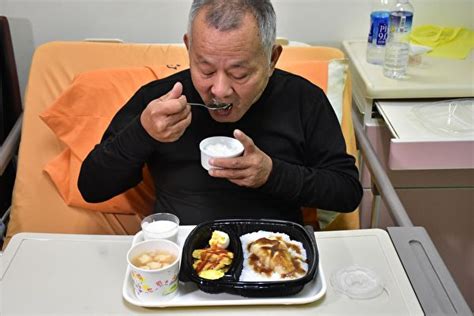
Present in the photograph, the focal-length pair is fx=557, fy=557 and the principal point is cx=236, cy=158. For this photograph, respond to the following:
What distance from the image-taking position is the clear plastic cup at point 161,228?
1.27m

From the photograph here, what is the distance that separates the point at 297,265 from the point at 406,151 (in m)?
0.69

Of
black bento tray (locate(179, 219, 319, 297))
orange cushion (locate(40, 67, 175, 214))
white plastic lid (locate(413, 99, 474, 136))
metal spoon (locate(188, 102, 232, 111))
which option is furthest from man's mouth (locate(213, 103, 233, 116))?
white plastic lid (locate(413, 99, 474, 136))

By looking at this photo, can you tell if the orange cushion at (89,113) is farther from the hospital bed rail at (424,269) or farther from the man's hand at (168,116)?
the hospital bed rail at (424,269)

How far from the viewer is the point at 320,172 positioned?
1.49 meters

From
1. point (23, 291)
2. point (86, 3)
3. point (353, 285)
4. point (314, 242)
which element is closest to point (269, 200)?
point (314, 242)

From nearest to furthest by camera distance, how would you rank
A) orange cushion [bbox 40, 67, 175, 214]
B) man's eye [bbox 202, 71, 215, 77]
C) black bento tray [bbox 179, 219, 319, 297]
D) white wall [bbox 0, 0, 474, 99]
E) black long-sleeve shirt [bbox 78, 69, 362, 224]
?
black bento tray [bbox 179, 219, 319, 297] → man's eye [bbox 202, 71, 215, 77] → black long-sleeve shirt [bbox 78, 69, 362, 224] → orange cushion [bbox 40, 67, 175, 214] → white wall [bbox 0, 0, 474, 99]

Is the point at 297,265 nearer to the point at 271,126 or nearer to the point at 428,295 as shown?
the point at 428,295

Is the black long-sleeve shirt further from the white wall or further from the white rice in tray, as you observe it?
the white wall

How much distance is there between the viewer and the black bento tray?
3.64ft

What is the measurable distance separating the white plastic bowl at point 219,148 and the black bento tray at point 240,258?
0.51ft

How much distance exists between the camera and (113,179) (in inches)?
58.7

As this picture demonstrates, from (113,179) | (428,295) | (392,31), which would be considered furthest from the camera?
(392,31)

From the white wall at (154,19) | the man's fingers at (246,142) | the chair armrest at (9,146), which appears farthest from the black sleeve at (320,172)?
the chair armrest at (9,146)

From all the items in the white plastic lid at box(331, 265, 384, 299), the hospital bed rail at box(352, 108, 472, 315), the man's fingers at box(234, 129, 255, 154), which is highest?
the man's fingers at box(234, 129, 255, 154)
